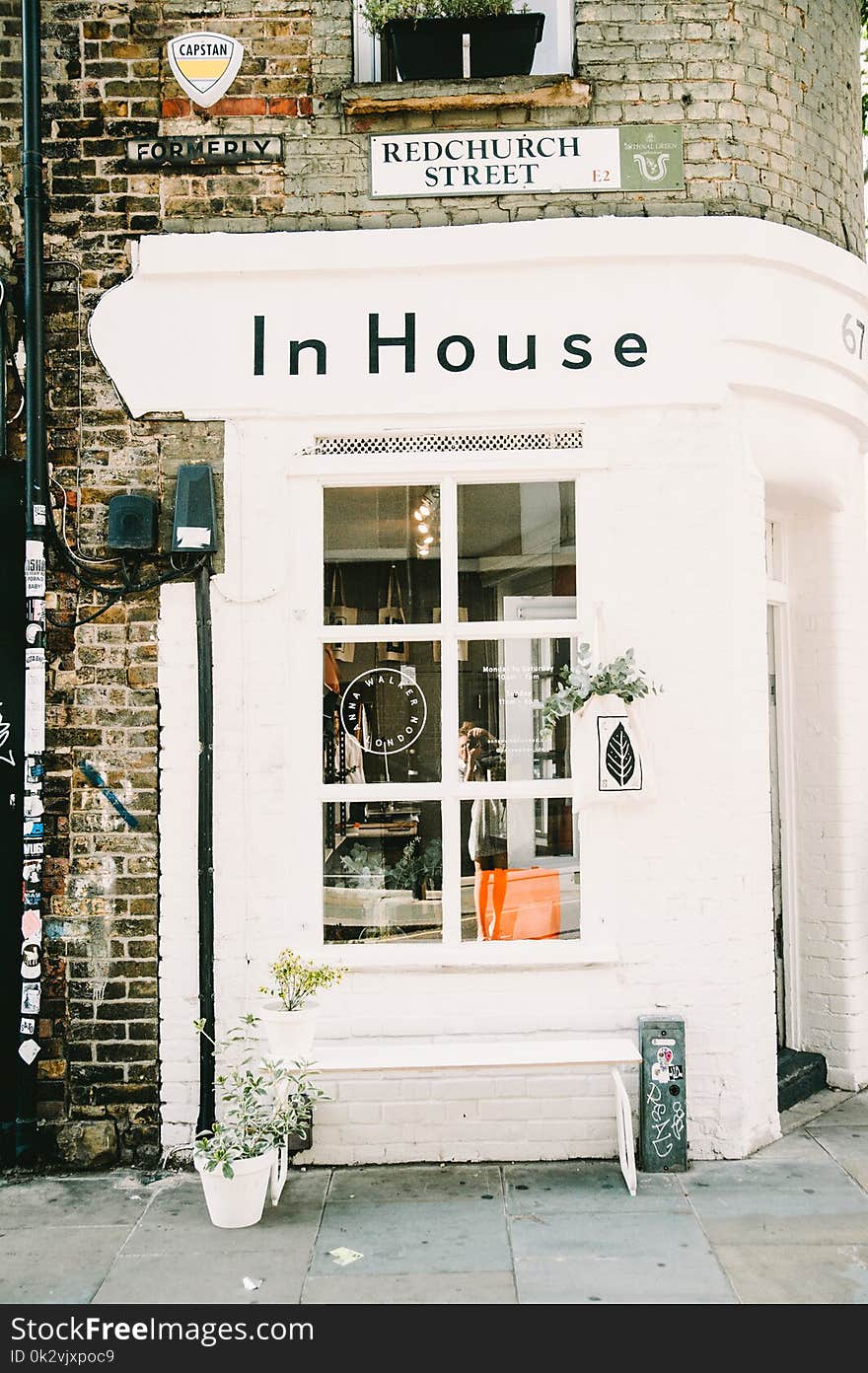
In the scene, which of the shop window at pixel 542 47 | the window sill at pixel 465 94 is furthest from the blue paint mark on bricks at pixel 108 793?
the shop window at pixel 542 47

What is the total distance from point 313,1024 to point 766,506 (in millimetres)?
3636

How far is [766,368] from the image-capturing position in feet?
17.5

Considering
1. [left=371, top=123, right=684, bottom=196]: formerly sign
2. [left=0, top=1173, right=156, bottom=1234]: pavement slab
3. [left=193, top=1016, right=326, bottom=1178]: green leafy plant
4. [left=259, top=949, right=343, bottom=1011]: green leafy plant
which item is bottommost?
[left=0, top=1173, right=156, bottom=1234]: pavement slab

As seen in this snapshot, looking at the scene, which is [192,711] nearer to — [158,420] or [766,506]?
[158,420]

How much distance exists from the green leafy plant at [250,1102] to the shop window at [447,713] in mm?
651

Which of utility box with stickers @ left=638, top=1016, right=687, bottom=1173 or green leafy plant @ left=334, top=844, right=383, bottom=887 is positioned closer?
utility box with stickers @ left=638, top=1016, right=687, bottom=1173

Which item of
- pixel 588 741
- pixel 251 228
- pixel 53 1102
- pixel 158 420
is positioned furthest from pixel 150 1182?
pixel 251 228

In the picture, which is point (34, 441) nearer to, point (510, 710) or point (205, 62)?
point (205, 62)

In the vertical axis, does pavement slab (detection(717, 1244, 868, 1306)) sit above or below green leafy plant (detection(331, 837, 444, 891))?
below

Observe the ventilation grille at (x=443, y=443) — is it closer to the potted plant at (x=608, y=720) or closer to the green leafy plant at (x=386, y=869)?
the potted plant at (x=608, y=720)

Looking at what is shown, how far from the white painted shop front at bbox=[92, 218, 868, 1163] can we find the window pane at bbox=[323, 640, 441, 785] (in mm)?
14

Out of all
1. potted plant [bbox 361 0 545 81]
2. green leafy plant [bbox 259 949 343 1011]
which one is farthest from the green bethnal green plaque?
green leafy plant [bbox 259 949 343 1011]

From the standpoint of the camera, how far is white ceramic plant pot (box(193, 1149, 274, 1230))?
4.39 metres

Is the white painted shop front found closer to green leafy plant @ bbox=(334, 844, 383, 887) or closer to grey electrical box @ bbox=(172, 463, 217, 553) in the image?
green leafy plant @ bbox=(334, 844, 383, 887)
